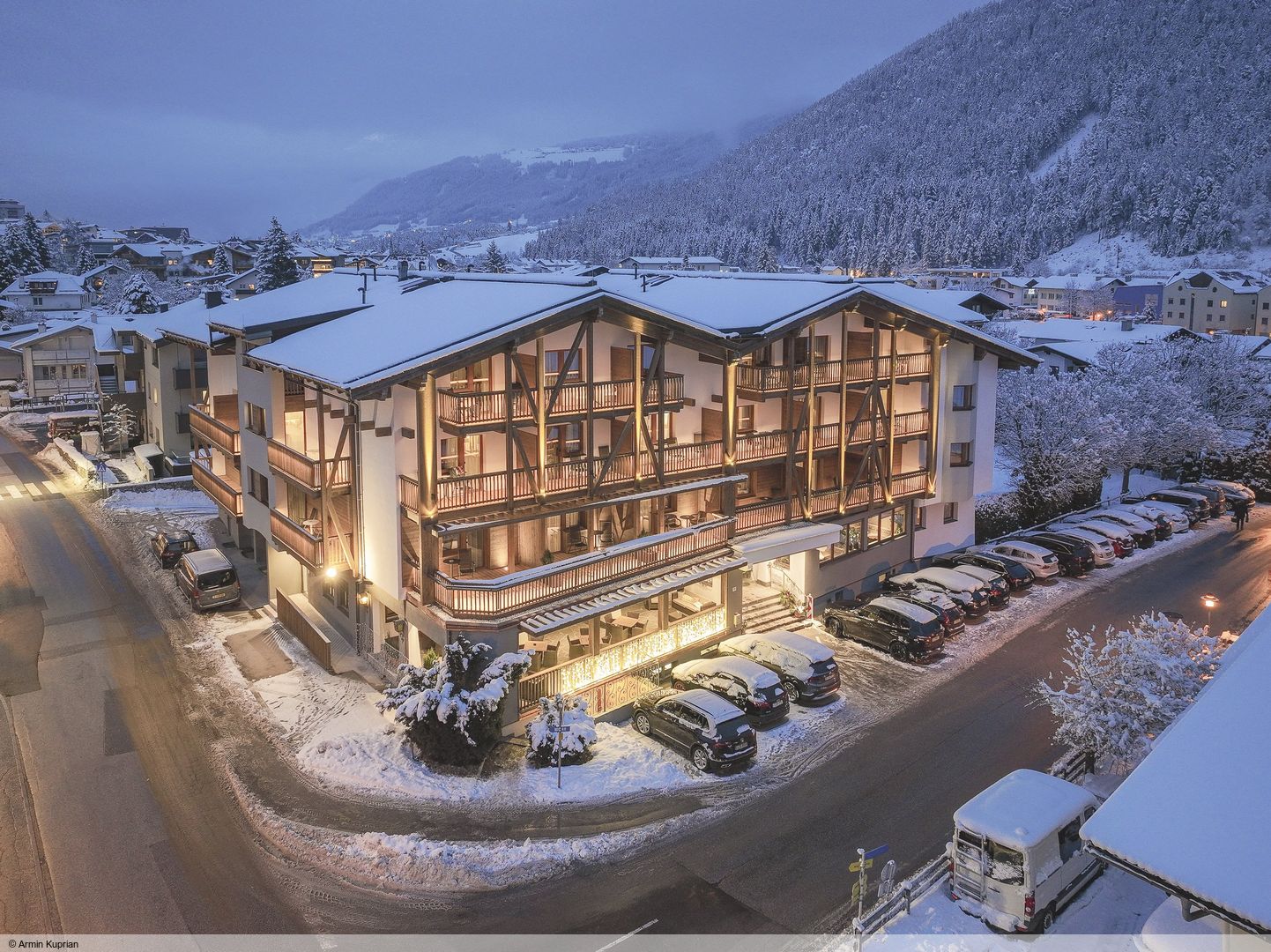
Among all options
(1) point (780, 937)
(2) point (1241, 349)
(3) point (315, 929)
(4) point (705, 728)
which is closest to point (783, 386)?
(4) point (705, 728)

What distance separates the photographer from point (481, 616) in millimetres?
22656

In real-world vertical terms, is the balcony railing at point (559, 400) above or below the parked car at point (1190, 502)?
above

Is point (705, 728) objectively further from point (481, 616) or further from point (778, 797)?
point (481, 616)

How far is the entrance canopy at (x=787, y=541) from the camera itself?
93.5ft

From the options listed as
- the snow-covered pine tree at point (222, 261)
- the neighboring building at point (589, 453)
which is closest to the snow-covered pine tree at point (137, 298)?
the snow-covered pine tree at point (222, 261)

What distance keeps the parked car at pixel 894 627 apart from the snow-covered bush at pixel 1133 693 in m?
6.80

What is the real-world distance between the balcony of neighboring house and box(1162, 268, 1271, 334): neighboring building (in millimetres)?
106200

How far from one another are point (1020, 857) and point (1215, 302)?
119779mm

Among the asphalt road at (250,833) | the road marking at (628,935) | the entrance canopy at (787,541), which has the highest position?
the entrance canopy at (787,541)

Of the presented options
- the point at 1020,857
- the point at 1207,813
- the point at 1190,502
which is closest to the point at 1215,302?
the point at 1190,502

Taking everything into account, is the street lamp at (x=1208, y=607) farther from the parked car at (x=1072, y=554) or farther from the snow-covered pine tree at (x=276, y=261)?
the snow-covered pine tree at (x=276, y=261)

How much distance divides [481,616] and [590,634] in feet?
13.3

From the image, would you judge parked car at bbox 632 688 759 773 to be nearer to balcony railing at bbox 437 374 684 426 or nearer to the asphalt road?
the asphalt road

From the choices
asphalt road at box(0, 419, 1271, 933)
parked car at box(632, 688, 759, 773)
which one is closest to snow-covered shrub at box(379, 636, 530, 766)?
parked car at box(632, 688, 759, 773)
